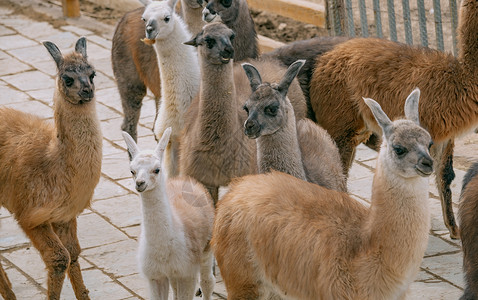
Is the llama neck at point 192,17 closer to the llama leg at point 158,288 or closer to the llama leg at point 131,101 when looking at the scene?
the llama leg at point 131,101

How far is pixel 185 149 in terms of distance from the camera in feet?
20.7

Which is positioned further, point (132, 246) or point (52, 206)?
point (132, 246)

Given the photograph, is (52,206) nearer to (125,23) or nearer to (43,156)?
(43,156)

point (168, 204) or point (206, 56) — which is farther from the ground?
point (206, 56)

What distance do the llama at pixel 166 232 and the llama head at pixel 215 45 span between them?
0.74 metres

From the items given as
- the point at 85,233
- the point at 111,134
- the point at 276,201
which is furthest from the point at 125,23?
the point at 276,201

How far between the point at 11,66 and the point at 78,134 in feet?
18.2

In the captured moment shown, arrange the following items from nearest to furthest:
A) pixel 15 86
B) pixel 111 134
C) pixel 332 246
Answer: pixel 332 246 → pixel 111 134 → pixel 15 86

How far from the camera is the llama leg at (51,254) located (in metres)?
5.92

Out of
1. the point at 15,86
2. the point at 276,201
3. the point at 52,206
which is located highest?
the point at 276,201

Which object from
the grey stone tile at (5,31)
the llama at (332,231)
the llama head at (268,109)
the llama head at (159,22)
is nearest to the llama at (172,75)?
the llama head at (159,22)

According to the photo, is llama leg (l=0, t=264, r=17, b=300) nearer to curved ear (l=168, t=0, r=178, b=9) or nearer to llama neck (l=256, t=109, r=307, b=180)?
llama neck (l=256, t=109, r=307, b=180)

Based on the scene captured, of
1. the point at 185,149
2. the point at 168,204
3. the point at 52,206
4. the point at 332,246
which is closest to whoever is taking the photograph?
the point at 332,246

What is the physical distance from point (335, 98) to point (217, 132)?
1230 mm
